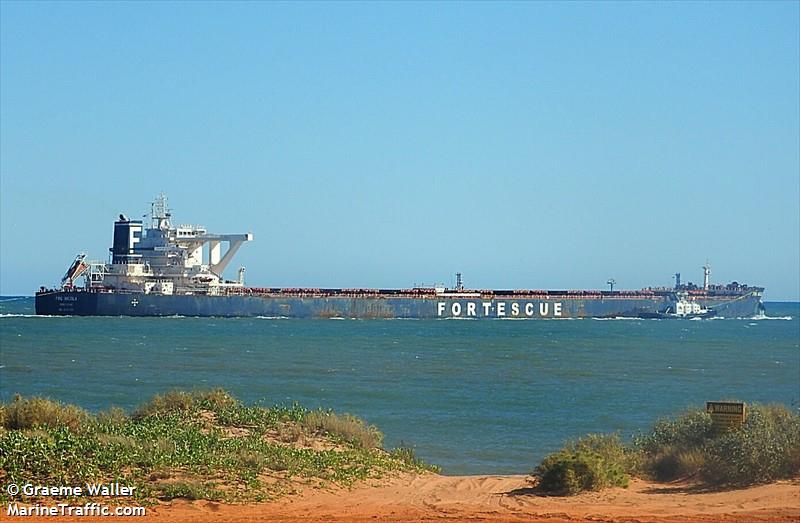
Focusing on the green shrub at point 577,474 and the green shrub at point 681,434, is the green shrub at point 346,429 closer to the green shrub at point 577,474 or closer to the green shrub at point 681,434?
the green shrub at point 577,474

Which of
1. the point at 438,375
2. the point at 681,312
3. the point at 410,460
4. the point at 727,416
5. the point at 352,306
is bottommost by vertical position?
the point at 438,375

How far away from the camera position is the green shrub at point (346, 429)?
12.7 metres

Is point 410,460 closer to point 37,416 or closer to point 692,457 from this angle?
point 692,457

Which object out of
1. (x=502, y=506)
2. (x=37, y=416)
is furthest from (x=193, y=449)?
(x=502, y=506)

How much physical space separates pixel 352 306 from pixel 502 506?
195 ft

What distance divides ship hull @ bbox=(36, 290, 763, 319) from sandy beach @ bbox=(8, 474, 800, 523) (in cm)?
5260

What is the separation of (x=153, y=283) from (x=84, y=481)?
5417 cm

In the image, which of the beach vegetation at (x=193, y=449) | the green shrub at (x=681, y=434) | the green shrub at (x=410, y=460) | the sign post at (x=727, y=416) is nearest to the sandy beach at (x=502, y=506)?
the beach vegetation at (x=193, y=449)

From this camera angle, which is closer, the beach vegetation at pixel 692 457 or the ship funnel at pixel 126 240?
the beach vegetation at pixel 692 457

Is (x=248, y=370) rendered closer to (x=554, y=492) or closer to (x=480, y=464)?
(x=480, y=464)

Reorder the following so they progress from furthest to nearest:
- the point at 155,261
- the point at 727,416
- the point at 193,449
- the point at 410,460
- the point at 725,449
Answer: the point at 155,261, the point at 410,460, the point at 727,416, the point at 193,449, the point at 725,449

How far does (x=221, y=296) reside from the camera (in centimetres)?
6347

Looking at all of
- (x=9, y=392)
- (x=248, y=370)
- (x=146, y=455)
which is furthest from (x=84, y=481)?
(x=248, y=370)

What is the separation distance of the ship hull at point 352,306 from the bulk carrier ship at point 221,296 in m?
0.06
